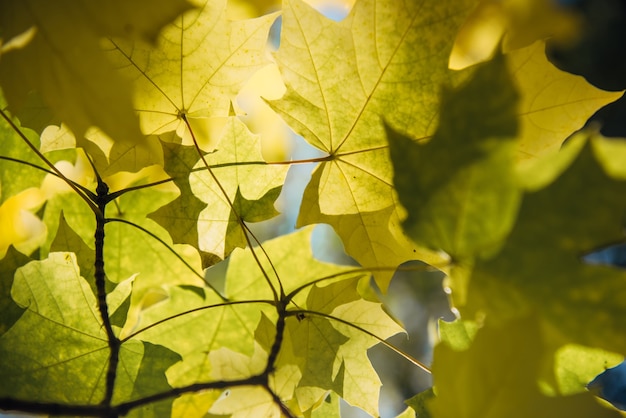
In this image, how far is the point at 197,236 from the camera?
2.96 ft

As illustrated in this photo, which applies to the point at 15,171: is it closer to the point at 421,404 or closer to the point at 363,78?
the point at 363,78

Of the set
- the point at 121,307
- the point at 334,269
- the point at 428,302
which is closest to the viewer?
the point at 121,307

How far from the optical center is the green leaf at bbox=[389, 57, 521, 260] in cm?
52

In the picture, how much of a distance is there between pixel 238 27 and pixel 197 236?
36cm

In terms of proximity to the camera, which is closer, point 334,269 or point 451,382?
point 451,382

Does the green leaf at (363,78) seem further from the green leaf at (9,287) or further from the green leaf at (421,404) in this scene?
the green leaf at (9,287)

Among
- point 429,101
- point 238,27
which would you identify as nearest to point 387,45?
point 429,101

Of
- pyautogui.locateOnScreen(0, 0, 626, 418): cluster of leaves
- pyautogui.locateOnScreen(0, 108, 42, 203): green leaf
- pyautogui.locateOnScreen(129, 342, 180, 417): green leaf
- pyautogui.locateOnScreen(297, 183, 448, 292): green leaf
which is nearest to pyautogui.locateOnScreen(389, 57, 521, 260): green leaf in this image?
pyautogui.locateOnScreen(0, 0, 626, 418): cluster of leaves

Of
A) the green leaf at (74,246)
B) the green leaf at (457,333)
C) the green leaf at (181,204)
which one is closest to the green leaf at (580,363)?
the green leaf at (457,333)

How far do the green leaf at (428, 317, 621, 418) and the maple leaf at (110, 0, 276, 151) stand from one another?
0.55m

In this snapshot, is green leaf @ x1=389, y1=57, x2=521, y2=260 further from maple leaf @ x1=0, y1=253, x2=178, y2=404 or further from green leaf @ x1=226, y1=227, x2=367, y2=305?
maple leaf @ x1=0, y1=253, x2=178, y2=404

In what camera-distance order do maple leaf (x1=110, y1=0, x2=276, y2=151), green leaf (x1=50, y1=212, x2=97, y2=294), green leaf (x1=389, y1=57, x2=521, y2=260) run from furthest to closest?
1. green leaf (x1=50, y1=212, x2=97, y2=294)
2. maple leaf (x1=110, y1=0, x2=276, y2=151)
3. green leaf (x1=389, y1=57, x2=521, y2=260)

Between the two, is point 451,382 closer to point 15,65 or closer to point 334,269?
point 334,269

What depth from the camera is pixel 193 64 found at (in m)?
0.84
